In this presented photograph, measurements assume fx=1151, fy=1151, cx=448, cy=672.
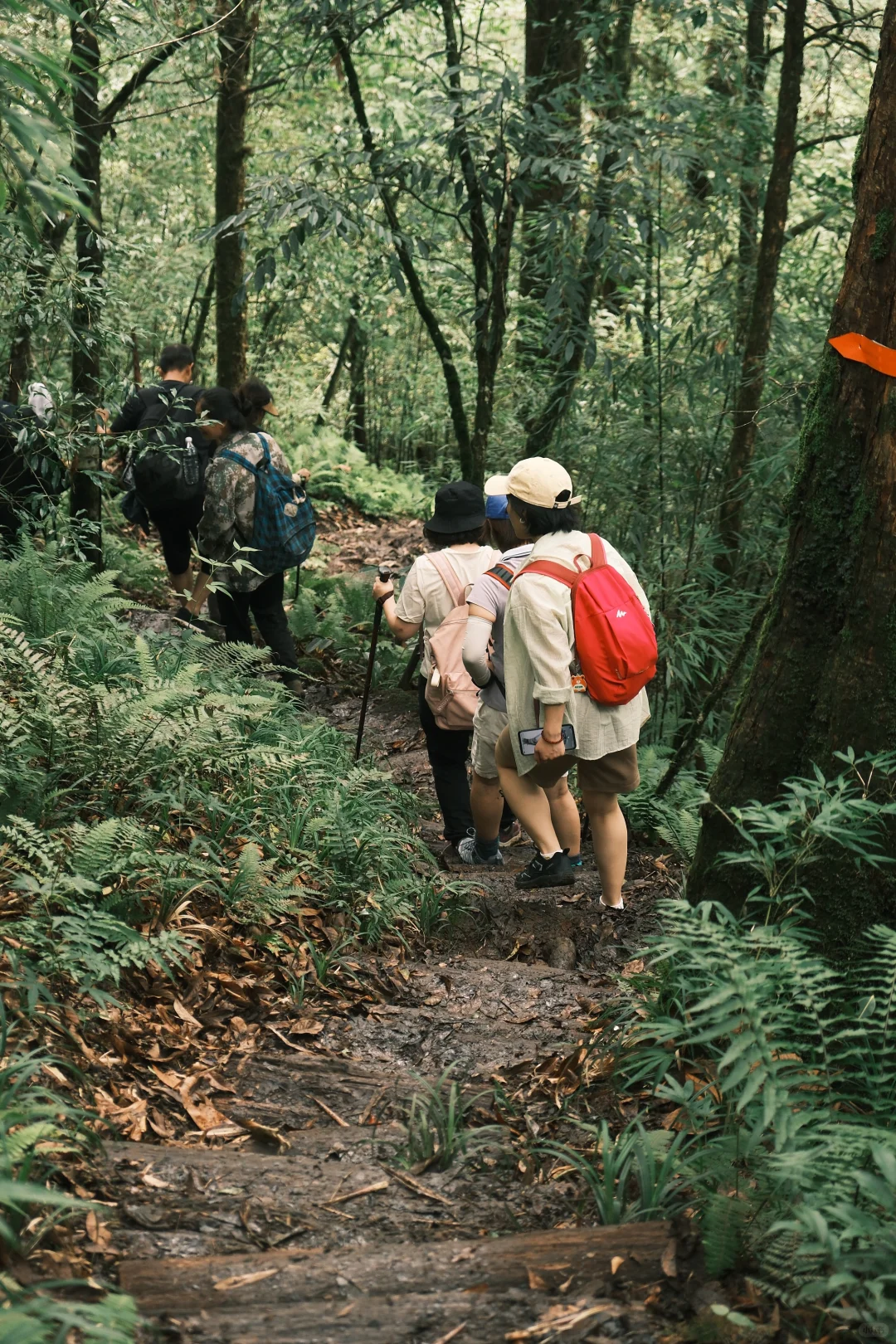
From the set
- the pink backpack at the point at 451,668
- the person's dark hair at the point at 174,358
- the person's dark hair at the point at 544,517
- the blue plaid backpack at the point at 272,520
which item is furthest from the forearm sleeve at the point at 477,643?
the person's dark hair at the point at 174,358

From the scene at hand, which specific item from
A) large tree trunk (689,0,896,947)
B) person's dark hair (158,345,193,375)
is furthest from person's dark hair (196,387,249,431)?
large tree trunk (689,0,896,947)

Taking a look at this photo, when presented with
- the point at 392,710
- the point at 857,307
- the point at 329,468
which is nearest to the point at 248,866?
the point at 857,307

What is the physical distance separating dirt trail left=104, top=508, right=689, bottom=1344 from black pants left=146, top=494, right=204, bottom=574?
5.63m

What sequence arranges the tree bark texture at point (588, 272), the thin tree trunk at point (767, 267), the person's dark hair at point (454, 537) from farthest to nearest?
the tree bark texture at point (588, 272) → the thin tree trunk at point (767, 267) → the person's dark hair at point (454, 537)

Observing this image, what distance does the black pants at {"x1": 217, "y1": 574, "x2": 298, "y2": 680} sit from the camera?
877 cm

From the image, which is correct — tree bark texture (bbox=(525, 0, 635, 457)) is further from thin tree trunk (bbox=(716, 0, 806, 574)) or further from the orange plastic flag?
the orange plastic flag

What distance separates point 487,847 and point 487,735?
85 cm

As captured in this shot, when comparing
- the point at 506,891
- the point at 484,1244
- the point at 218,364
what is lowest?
the point at 506,891

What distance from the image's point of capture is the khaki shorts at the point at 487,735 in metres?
6.12

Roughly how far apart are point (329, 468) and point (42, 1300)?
16.2 meters

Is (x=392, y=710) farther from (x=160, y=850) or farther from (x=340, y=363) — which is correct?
(x=340, y=363)

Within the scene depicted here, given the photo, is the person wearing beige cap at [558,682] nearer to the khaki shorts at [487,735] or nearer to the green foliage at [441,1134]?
the khaki shorts at [487,735]

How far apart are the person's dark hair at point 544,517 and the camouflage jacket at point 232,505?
3.51 meters

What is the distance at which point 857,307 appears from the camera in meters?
3.64
